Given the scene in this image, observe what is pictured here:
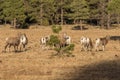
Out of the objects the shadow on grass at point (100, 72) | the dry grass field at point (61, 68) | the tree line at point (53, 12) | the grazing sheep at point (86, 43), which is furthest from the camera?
the tree line at point (53, 12)

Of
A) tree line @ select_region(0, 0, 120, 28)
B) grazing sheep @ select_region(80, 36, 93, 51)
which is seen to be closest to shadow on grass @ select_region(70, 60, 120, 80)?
grazing sheep @ select_region(80, 36, 93, 51)

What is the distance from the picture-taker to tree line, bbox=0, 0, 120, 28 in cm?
7825

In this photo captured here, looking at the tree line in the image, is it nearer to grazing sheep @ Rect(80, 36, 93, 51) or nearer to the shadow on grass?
grazing sheep @ Rect(80, 36, 93, 51)

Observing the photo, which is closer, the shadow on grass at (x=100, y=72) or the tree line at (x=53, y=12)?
the shadow on grass at (x=100, y=72)

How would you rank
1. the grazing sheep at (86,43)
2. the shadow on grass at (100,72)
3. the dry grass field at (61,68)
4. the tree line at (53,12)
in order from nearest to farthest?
the shadow on grass at (100,72), the dry grass field at (61,68), the grazing sheep at (86,43), the tree line at (53,12)

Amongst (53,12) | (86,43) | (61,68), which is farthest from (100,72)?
(53,12)

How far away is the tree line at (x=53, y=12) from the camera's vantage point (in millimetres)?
78250

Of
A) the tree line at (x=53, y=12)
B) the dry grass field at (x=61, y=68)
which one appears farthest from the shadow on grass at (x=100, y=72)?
the tree line at (x=53, y=12)

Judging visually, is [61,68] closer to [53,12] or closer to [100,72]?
[100,72]

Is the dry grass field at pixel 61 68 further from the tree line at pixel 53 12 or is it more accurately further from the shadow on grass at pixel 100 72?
the tree line at pixel 53 12

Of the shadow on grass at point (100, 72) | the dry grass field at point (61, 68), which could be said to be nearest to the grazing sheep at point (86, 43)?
the dry grass field at point (61, 68)

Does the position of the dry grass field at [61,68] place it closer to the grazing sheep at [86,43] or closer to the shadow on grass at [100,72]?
the shadow on grass at [100,72]

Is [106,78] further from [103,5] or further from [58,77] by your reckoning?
[103,5]

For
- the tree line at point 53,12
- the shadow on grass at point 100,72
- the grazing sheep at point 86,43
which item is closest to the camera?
the shadow on grass at point 100,72
